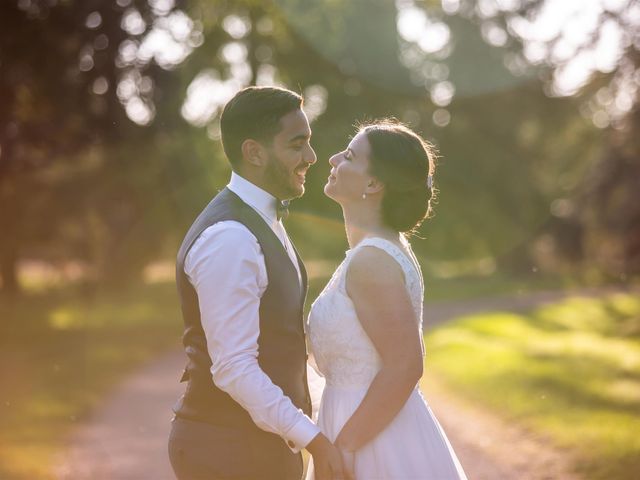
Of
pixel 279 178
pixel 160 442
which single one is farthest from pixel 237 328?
pixel 160 442

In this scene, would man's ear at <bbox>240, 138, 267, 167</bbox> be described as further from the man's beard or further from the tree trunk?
the tree trunk

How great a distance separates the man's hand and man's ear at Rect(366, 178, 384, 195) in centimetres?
115

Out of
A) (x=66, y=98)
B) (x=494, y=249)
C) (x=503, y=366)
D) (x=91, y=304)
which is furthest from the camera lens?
(x=494, y=249)

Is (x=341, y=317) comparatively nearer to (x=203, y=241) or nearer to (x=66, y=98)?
(x=203, y=241)

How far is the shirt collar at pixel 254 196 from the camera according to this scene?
144 inches

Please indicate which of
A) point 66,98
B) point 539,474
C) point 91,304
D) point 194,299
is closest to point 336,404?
point 194,299

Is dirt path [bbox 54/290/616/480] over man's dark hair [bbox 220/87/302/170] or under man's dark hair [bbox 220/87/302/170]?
over

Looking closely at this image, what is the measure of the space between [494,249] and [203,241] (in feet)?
130

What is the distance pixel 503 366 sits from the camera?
13742mm

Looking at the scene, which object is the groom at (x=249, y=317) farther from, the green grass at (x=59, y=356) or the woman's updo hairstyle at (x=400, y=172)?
the green grass at (x=59, y=356)

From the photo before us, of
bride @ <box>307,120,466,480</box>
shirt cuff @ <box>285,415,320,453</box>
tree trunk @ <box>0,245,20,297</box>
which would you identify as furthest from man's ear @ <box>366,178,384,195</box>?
tree trunk @ <box>0,245,20,297</box>

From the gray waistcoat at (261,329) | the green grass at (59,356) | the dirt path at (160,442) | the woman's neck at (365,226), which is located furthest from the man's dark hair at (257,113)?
the green grass at (59,356)

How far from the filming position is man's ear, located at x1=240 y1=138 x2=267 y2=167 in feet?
11.9

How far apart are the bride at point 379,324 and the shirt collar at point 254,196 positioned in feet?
1.33
